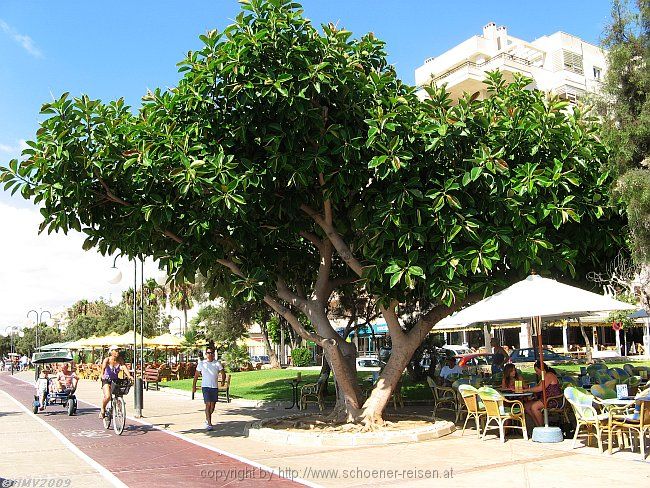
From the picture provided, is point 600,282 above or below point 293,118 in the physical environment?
below

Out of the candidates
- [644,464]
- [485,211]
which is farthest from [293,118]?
[644,464]

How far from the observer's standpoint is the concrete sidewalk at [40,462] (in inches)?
351

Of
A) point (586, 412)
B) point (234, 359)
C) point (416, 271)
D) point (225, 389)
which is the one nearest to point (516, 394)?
point (586, 412)

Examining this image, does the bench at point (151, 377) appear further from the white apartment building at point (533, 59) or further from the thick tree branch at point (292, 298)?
the white apartment building at point (533, 59)

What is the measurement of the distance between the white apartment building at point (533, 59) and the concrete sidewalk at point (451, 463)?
121ft

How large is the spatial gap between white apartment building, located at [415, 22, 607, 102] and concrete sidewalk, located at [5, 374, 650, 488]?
121 ft

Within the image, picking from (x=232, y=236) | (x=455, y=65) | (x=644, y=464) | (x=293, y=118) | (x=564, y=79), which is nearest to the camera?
(x=644, y=464)

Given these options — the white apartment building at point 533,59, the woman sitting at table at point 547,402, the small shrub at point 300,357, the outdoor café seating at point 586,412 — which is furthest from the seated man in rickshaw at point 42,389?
the white apartment building at point 533,59

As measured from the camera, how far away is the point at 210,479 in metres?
8.77

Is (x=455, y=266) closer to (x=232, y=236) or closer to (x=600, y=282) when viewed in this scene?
(x=232, y=236)

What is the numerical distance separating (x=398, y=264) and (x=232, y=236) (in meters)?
3.67

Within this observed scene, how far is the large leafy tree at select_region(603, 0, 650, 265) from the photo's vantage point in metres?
10.5

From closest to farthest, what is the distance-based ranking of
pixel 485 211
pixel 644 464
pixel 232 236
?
pixel 644 464, pixel 485 211, pixel 232 236

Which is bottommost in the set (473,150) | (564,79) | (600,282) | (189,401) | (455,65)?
(189,401)
